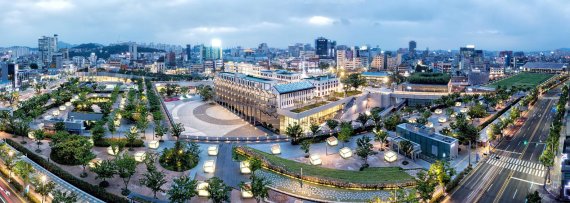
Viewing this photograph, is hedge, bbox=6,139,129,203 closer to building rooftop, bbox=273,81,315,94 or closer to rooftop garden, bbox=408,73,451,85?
building rooftop, bbox=273,81,315,94

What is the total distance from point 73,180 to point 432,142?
31.8 m

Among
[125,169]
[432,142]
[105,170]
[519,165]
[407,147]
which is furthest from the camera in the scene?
[432,142]

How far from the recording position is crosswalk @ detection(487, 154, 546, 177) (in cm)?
3353

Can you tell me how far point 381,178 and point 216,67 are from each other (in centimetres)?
14243

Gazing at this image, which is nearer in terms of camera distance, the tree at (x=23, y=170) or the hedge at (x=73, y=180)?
the hedge at (x=73, y=180)

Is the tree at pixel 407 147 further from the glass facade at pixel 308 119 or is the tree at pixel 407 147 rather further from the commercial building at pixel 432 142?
the glass facade at pixel 308 119

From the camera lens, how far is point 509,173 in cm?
3303

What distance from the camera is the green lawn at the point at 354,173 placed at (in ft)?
98.9

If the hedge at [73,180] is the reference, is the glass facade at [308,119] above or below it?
above

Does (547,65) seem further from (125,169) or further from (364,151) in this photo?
(125,169)

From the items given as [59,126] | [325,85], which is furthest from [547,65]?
[59,126]

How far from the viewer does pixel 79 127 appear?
44625 mm

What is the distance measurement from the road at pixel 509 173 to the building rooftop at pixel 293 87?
1075 inches

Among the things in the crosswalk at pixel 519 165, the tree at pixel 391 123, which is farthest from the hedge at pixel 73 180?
the crosswalk at pixel 519 165
